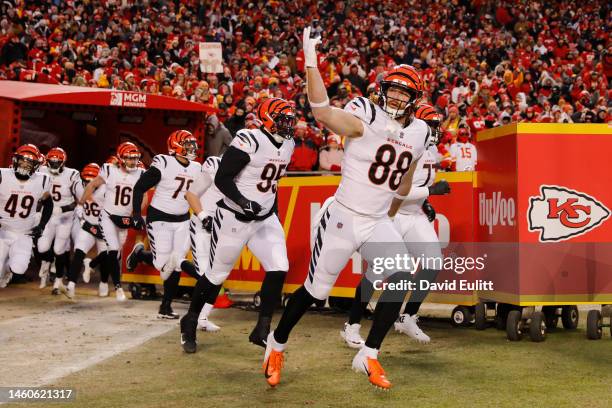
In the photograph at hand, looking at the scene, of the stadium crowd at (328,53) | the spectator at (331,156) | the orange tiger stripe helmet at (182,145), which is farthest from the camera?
the stadium crowd at (328,53)

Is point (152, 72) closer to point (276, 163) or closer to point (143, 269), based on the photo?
point (143, 269)

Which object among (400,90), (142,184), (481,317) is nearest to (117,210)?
(142,184)

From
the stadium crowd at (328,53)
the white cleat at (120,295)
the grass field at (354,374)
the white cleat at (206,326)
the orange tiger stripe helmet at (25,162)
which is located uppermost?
the stadium crowd at (328,53)

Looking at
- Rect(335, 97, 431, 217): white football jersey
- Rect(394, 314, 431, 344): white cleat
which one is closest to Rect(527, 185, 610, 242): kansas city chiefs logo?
Rect(394, 314, 431, 344): white cleat

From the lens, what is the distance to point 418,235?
8.30m

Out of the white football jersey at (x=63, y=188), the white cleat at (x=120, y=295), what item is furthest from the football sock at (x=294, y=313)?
the white football jersey at (x=63, y=188)

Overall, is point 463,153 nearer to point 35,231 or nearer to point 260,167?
point 35,231

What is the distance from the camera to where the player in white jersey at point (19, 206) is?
11.4m

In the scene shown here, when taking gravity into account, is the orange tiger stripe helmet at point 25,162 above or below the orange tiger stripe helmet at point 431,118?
below

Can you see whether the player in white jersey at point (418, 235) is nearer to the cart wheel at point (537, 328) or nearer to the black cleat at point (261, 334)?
the black cleat at point (261, 334)

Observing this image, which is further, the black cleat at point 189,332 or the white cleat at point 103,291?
the white cleat at point 103,291

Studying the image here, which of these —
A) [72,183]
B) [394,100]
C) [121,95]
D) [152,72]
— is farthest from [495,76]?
[394,100]

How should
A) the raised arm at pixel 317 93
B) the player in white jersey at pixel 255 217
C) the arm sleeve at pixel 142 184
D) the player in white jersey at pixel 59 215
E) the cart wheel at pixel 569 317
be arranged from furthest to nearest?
1. the player in white jersey at pixel 59 215
2. the arm sleeve at pixel 142 184
3. the cart wheel at pixel 569 317
4. the player in white jersey at pixel 255 217
5. the raised arm at pixel 317 93

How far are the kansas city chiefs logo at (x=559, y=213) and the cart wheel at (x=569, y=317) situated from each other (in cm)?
86
